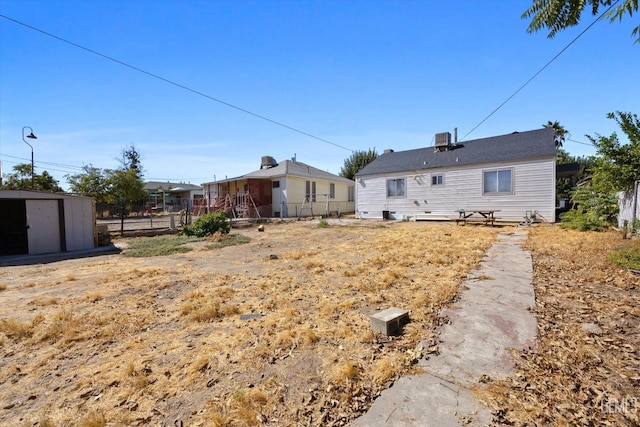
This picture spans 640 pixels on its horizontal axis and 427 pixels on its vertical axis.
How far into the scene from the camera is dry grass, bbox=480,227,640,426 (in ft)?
6.03

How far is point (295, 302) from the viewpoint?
4.15 meters

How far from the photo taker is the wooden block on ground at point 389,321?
3002 mm

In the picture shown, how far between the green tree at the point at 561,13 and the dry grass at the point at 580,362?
11.6 feet

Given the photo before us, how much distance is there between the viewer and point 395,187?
1873 cm

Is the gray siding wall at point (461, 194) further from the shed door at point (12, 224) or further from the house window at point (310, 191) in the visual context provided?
the shed door at point (12, 224)

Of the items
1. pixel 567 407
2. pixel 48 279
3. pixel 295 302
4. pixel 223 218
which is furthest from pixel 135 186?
pixel 567 407

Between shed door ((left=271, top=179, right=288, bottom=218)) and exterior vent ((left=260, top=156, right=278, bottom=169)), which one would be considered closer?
shed door ((left=271, top=179, right=288, bottom=218))

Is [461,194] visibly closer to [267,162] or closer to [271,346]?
[271,346]

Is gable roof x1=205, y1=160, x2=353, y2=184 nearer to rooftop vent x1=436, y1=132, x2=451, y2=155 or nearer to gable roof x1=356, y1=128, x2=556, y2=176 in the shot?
gable roof x1=356, y1=128, x2=556, y2=176

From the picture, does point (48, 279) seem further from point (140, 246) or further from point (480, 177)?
point (480, 177)

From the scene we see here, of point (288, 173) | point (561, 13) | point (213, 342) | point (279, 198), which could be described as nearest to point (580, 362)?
point (213, 342)

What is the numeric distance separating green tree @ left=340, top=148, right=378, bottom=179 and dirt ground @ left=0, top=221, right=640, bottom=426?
29.5 metres

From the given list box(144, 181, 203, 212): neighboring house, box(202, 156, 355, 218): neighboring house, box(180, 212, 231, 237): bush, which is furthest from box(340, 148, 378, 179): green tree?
box(180, 212, 231, 237): bush

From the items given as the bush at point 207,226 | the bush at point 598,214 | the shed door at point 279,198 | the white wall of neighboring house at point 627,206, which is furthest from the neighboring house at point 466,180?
the bush at point 207,226
